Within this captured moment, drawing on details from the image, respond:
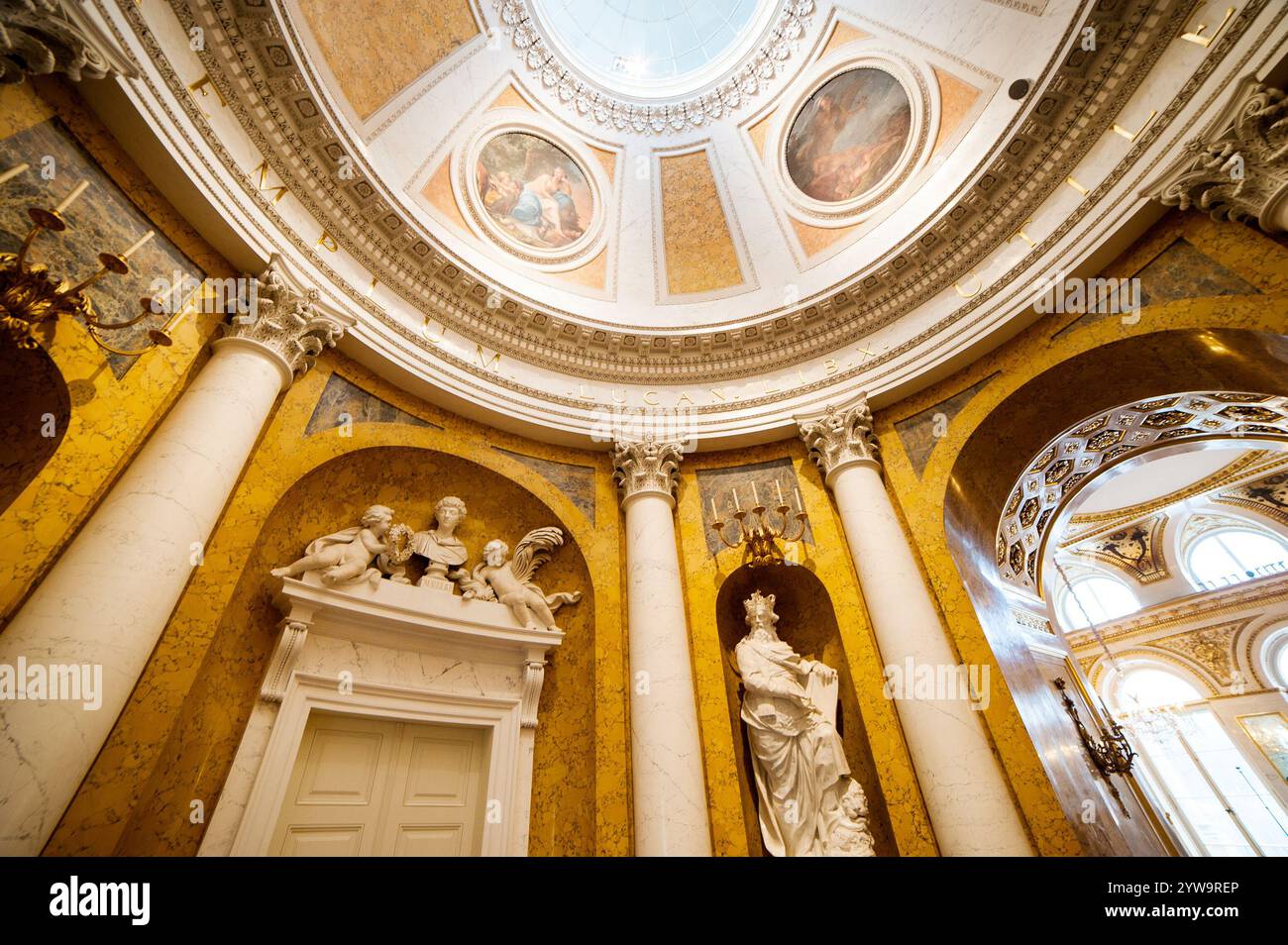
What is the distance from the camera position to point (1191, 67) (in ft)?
14.6

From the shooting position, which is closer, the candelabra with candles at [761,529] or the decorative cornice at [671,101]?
the candelabra with candles at [761,529]

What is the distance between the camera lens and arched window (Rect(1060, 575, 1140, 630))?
15016 mm

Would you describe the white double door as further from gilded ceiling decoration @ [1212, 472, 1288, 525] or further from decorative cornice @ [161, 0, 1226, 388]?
gilded ceiling decoration @ [1212, 472, 1288, 525]

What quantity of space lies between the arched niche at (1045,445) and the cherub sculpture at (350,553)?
578 centimetres

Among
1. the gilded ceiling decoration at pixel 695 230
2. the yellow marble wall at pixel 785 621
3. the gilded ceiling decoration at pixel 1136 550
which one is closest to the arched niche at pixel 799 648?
the yellow marble wall at pixel 785 621

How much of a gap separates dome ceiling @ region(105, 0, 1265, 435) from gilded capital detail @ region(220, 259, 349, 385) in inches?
14.3

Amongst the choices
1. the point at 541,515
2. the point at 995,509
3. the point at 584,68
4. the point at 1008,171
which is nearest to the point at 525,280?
the point at 541,515

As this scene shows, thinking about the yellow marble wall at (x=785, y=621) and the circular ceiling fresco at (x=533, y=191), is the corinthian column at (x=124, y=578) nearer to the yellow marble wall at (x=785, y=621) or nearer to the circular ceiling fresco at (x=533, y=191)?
the yellow marble wall at (x=785, y=621)

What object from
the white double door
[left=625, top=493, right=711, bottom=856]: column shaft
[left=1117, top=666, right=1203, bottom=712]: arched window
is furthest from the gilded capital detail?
[left=1117, top=666, right=1203, bottom=712]: arched window

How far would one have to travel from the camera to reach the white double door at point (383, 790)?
4.23 m

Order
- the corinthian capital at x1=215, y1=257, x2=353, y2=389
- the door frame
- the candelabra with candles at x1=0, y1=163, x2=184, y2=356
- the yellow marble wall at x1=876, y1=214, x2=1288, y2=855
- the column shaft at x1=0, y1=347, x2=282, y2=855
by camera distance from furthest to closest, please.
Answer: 1. the corinthian capital at x1=215, y1=257, x2=353, y2=389
2. the yellow marble wall at x1=876, y1=214, x2=1288, y2=855
3. the door frame
4. the candelabra with candles at x1=0, y1=163, x2=184, y2=356
5. the column shaft at x1=0, y1=347, x2=282, y2=855

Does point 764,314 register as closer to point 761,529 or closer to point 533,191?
point 761,529

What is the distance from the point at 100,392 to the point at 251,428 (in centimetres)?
86
